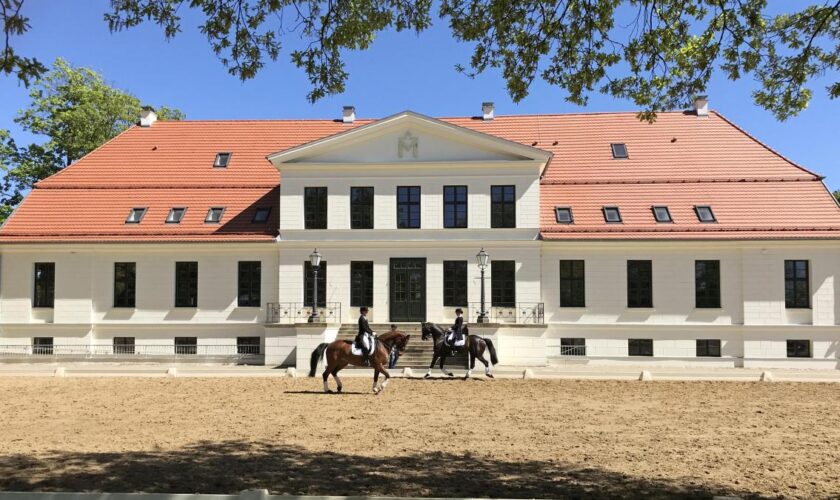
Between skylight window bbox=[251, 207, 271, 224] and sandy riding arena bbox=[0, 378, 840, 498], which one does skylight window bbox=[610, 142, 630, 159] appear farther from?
skylight window bbox=[251, 207, 271, 224]

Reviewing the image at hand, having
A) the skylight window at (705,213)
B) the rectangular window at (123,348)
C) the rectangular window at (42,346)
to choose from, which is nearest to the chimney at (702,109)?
the skylight window at (705,213)

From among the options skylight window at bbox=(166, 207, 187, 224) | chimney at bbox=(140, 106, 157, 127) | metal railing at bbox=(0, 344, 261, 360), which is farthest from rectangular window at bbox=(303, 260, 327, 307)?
chimney at bbox=(140, 106, 157, 127)

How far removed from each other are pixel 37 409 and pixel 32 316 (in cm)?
1578

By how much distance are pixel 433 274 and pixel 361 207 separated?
4.14 metres

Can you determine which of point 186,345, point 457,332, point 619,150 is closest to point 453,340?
point 457,332

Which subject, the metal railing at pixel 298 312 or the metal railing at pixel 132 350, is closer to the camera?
the metal railing at pixel 298 312

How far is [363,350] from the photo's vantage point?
17.4m

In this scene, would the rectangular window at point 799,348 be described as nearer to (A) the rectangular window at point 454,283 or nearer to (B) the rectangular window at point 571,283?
(B) the rectangular window at point 571,283

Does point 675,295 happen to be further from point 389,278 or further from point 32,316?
point 32,316

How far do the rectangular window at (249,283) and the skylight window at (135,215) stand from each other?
5201 mm

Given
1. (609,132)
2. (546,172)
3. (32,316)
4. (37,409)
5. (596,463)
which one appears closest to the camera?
(596,463)

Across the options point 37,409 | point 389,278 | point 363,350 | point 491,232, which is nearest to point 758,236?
point 491,232

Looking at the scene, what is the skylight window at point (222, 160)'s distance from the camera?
32.0m

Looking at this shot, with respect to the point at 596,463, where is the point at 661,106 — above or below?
above
